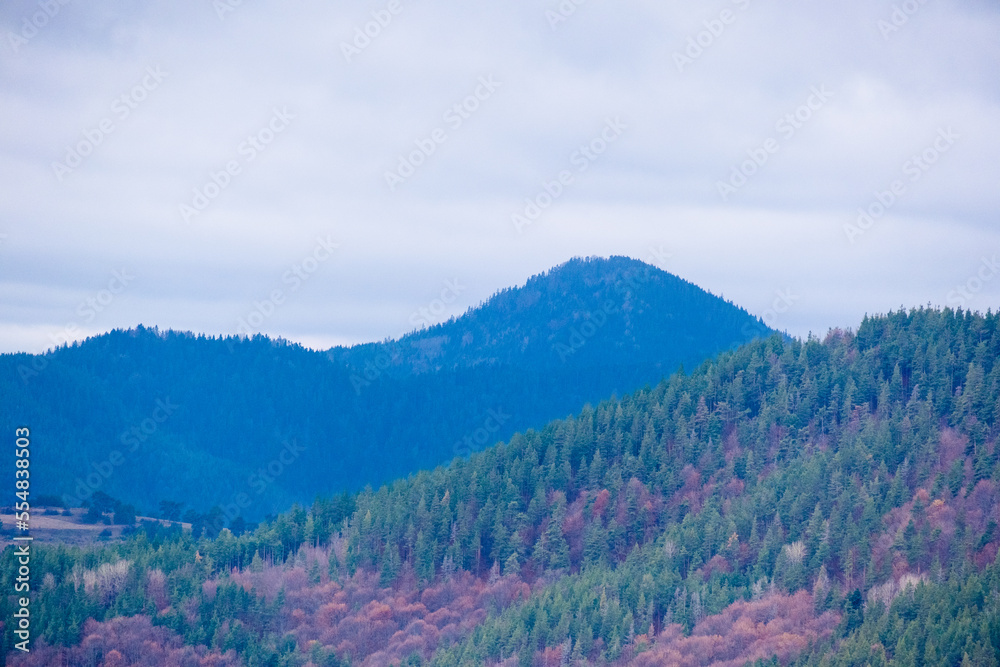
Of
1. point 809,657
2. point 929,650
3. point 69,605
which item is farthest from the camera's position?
point 69,605

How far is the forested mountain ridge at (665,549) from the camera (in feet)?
445

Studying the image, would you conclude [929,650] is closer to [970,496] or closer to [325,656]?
[970,496]

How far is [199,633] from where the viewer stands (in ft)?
483

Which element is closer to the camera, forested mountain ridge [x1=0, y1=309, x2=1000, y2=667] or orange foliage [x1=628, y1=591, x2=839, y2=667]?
orange foliage [x1=628, y1=591, x2=839, y2=667]

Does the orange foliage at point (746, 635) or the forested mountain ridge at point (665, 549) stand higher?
the forested mountain ridge at point (665, 549)

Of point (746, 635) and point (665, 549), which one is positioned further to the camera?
point (665, 549)

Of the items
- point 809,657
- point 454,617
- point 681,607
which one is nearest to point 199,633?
point 454,617

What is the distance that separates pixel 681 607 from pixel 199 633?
59.9 meters

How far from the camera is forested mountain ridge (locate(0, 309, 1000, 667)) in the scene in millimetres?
135625

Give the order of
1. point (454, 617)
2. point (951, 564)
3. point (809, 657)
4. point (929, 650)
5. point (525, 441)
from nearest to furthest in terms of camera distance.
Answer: point (929, 650) → point (809, 657) → point (951, 564) → point (454, 617) → point (525, 441)

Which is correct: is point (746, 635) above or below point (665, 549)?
below

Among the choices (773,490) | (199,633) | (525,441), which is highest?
(525,441)

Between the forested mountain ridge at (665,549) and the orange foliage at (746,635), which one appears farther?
the forested mountain ridge at (665,549)

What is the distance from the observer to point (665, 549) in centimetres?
15612
